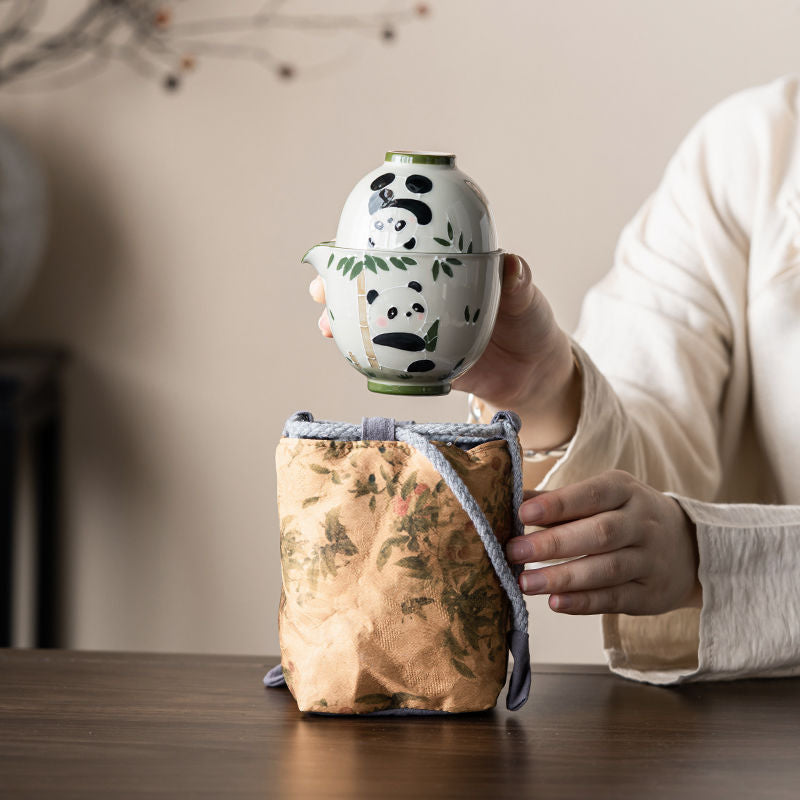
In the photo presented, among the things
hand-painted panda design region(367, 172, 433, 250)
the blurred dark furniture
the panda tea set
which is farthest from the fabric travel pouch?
the blurred dark furniture

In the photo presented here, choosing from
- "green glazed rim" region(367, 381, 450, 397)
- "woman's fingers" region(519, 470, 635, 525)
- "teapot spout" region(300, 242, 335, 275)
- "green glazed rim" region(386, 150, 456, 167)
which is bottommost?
"woman's fingers" region(519, 470, 635, 525)

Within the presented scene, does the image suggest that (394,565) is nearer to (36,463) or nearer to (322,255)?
(322,255)

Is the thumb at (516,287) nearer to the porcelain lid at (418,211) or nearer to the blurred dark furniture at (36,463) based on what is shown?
the porcelain lid at (418,211)

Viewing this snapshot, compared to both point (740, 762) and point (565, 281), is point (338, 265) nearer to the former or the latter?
point (740, 762)

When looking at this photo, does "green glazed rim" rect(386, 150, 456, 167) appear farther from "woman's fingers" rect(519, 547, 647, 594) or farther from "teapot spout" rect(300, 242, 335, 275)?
"woman's fingers" rect(519, 547, 647, 594)

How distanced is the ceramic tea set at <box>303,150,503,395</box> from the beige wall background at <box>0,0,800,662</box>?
0.95 m

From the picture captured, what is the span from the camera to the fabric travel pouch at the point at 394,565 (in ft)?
1.90

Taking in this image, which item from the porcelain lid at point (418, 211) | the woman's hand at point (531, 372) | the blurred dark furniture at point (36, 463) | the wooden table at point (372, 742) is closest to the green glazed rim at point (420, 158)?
the porcelain lid at point (418, 211)

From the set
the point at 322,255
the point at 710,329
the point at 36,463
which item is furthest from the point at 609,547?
the point at 36,463

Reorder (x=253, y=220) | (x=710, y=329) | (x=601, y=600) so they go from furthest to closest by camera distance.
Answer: (x=253, y=220)
(x=710, y=329)
(x=601, y=600)

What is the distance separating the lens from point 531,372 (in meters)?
0.77

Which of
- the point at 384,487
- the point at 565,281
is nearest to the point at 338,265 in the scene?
the point at 384,487

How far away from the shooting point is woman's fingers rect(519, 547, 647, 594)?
0.62 m

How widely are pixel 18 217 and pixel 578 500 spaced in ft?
3.47
